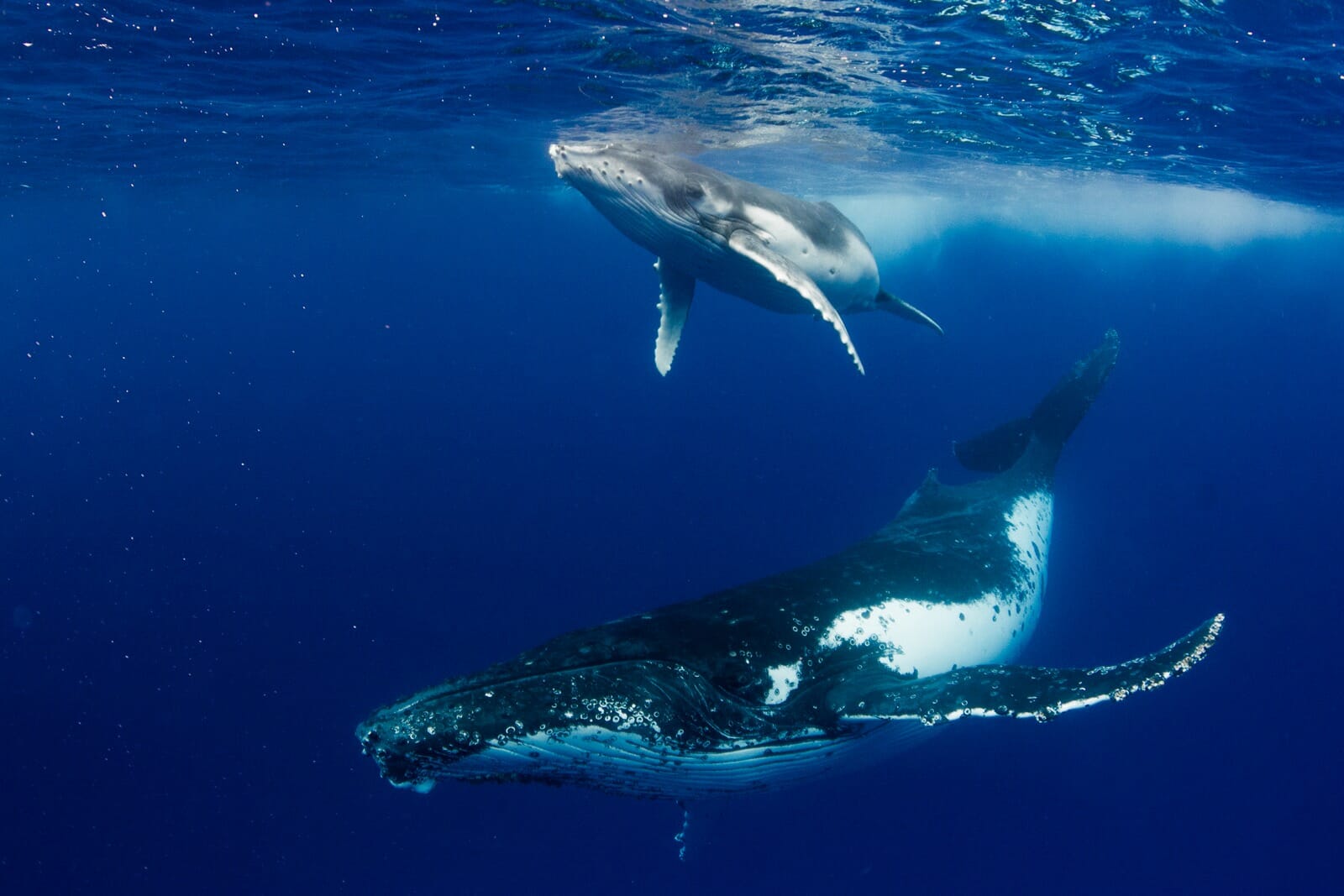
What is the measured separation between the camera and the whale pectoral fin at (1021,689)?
3.97m

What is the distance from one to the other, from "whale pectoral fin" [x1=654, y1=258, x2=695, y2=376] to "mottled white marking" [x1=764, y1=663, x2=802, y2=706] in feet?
14.1

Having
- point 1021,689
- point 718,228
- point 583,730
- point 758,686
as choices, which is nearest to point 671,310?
point 718,228

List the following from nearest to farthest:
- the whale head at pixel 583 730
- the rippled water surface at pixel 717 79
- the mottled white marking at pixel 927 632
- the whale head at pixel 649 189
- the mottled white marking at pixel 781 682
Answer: the whale head at pixel 583 730 → the mottled white marking at pixel 781 682 → the mottled white marking at pixel 927 632 → the whale head at pixel 649 189 → the rippled water surface at pixel 717 79

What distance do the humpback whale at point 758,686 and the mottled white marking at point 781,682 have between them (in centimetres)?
1

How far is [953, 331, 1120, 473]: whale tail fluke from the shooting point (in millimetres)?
11000

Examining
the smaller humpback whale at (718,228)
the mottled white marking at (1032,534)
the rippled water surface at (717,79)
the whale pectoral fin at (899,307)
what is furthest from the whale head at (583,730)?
the rippled water surface at (717,79)

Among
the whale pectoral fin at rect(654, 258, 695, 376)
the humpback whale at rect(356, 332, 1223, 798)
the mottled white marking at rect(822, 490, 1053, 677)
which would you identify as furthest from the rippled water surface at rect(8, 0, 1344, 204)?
the humpback whale at rect(356, 332, 1223, 798)

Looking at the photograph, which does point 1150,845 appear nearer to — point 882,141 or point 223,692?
point 223,692

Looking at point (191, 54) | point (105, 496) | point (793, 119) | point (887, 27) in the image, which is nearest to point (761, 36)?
point (887, 27)

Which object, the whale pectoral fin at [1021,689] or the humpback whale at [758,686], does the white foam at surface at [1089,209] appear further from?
the whale pectoral fin at [1021,689]

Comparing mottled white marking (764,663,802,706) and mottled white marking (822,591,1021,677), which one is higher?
mottled white marking (764,663,802,706)

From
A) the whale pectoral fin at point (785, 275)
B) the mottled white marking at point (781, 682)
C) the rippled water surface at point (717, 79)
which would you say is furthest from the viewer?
the rippled water surface at point (717, 79)

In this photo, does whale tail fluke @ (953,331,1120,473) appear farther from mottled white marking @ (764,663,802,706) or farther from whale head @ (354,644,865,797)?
whale head @ (354,644,865,797)

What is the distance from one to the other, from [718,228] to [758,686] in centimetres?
408
